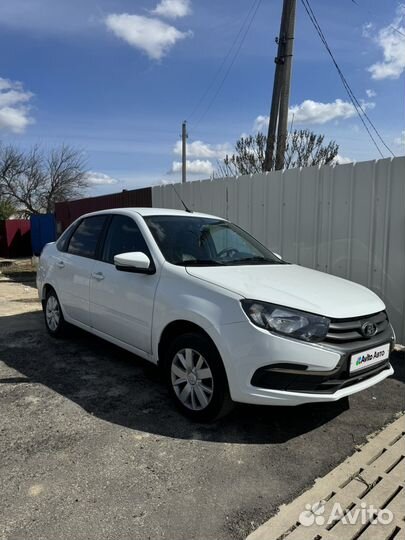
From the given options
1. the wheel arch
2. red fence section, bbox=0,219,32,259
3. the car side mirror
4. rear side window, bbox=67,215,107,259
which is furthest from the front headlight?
red fence section, bbox=0,219,32,259

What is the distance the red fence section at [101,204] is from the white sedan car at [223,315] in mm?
5212

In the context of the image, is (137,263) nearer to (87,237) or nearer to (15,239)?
(87,237)

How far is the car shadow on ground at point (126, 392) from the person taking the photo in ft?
10.9

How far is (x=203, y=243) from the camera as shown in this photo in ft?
13.9

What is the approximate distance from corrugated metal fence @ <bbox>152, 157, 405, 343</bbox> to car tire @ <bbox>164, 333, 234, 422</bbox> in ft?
10.2

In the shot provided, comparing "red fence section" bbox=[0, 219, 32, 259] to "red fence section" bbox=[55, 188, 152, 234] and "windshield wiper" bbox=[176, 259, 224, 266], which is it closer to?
"red fence section" bbox=[55, 188, 152, 234]

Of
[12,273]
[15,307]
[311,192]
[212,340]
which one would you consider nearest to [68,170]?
[12,273]

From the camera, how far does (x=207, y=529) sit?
2.32 m

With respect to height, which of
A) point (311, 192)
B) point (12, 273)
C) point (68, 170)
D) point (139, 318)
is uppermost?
point (68, 170)

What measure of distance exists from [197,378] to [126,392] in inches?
39.0

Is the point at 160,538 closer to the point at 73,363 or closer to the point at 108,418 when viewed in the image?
the point at 108,418

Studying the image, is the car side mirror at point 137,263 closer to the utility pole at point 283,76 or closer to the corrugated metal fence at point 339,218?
the corrugated metal fence at point 339,218

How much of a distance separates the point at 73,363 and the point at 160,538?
2.83 meters

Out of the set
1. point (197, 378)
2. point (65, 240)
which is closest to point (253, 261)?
point (197, 378)
